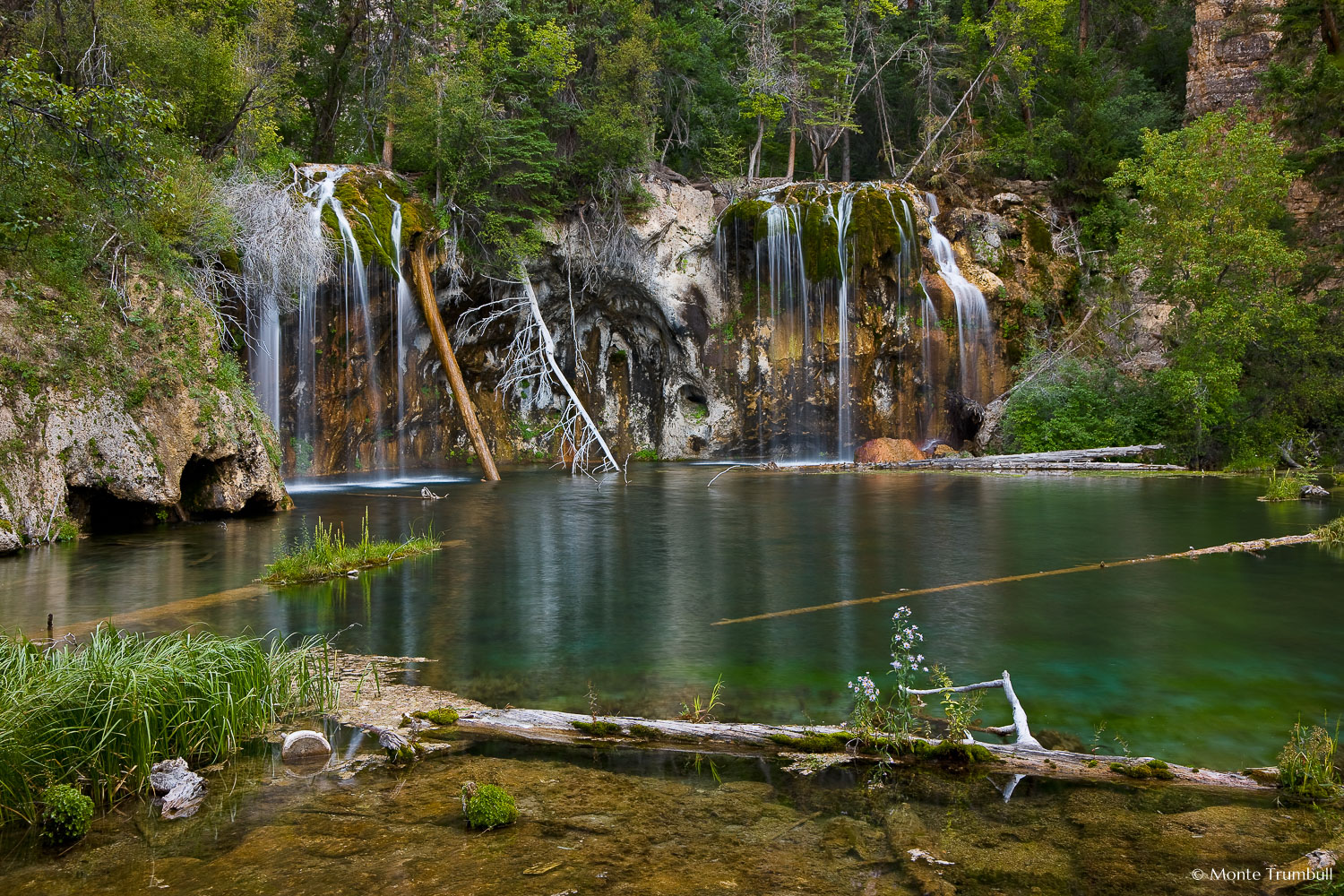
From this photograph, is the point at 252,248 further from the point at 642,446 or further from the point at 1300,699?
the point at 1300,699

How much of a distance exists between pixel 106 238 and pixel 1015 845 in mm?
14118

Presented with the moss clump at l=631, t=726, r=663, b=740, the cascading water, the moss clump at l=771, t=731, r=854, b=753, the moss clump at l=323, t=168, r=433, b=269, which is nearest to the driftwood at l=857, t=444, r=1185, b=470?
the cascading water

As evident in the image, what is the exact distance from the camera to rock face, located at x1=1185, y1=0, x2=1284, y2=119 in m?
25.8

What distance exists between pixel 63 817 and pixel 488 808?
6.07 ft

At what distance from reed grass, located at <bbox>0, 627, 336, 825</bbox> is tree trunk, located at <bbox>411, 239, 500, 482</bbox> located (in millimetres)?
15741

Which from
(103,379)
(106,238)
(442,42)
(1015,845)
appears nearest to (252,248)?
(106,238)

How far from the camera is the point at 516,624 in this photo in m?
7.86

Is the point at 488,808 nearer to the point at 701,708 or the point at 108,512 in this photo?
the point at 701,708

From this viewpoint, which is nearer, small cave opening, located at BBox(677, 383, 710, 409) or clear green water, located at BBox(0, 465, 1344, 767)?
clear green water, located at BBox(0, 465, 1344, 767)

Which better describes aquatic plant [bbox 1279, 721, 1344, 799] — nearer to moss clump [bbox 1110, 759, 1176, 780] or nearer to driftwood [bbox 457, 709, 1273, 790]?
driftwood [bbox 457, 709, 1273, 790]

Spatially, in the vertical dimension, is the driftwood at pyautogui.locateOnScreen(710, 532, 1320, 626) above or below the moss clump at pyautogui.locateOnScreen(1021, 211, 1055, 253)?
below

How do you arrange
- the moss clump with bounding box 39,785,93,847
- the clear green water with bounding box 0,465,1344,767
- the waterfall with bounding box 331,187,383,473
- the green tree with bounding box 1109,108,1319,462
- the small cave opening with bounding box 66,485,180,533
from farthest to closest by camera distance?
the waterfall with bounding box 331,187,383,473
the green tree with bounding box 1109,108,1319,462
the small cave opening with bounding box 66,485,180,533
the clear green water with bounding box 0,465,1344,767
the moss clump with bounding box 39,785,93,847

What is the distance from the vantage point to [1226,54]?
26375mm

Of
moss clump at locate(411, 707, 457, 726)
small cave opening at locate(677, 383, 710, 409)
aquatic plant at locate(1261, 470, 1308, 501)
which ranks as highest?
small cave opening at locate(677, 383, 710, 409)
